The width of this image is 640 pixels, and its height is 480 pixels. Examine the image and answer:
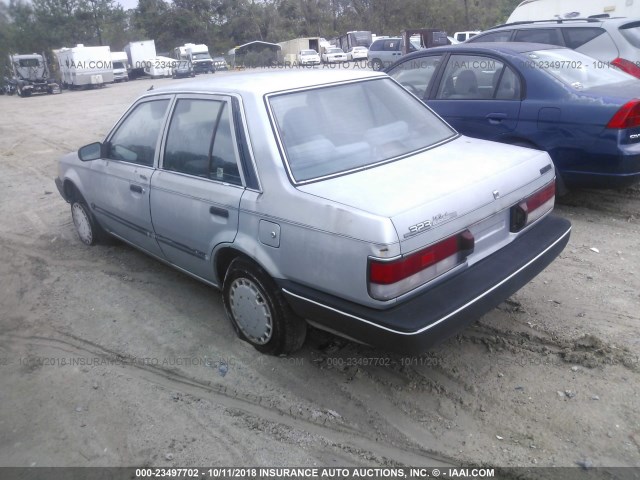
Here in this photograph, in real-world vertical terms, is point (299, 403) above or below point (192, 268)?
below

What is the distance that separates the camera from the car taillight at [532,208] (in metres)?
3.24

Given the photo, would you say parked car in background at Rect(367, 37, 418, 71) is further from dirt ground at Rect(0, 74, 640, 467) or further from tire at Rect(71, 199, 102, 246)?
dirt ground at Rect(0, 74, 640, 467)

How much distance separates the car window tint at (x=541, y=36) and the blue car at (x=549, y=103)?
7.94ft

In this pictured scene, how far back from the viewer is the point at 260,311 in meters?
3.36

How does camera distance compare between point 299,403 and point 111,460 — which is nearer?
point 111,460

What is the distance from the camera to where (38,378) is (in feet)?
11.5

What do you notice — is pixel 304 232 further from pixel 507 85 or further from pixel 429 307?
pixel 507 85

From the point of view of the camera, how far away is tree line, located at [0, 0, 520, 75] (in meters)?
55.2

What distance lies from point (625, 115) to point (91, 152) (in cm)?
465

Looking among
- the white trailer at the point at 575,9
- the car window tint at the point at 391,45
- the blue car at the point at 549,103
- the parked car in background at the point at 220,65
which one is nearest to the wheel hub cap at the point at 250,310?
the blue car at the point at 549,103

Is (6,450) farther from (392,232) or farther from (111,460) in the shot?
(392,232)

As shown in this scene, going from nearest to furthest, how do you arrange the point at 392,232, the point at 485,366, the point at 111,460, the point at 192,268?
the point at 392,232 < the point at 111,460 < the point at 485,366 < the point at 192,268

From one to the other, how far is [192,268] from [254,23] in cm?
6759

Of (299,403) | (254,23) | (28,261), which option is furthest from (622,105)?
(254,23)
